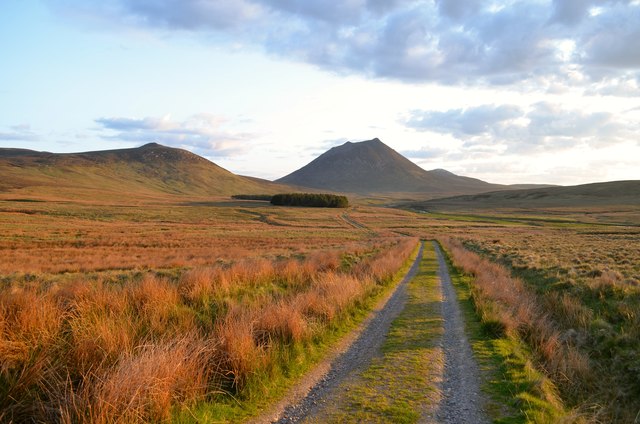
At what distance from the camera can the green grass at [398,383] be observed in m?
6.49

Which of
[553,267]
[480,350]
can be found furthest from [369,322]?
[553,267]

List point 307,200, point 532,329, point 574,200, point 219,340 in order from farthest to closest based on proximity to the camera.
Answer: point 574,200
point 307,200
point 532,329
point 219,340

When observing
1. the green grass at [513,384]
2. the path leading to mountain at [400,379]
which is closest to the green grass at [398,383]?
the path leading to mountain at [400,379]

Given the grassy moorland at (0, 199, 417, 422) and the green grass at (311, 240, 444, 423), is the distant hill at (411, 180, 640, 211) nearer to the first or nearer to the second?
the green grass at (311, 240, 444, 423)

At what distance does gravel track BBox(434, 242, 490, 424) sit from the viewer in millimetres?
6535

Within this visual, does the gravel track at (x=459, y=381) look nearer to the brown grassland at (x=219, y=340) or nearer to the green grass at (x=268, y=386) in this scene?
the brown grassland at (x=219, y=340)

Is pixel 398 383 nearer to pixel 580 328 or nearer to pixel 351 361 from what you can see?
pixel 351 361

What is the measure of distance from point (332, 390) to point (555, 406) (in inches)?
141

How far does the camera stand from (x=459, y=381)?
791 centimetres

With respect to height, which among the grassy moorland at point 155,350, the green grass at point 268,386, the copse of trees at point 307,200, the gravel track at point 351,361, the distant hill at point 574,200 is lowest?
the gravel track at point 351,361

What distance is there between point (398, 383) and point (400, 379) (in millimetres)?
200

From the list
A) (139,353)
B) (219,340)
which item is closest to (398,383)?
(219,340)

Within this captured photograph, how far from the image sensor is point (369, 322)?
12328 millimetres

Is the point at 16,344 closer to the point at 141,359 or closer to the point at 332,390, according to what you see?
the point at 141,359
